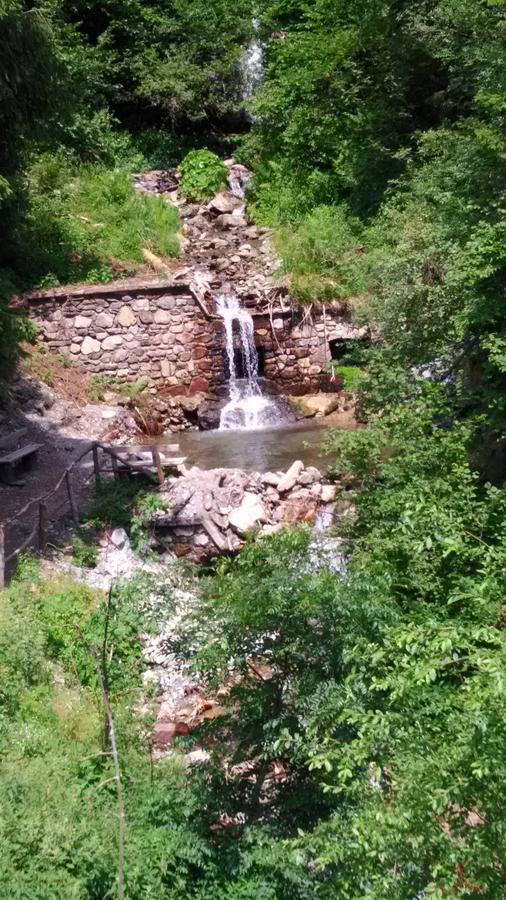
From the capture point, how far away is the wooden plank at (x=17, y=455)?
9.31 meters

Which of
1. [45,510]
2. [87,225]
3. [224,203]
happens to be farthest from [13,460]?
[224,203]

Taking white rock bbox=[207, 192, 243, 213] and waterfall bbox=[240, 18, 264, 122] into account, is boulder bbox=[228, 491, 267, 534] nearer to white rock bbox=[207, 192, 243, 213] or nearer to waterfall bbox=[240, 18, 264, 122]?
white rock bbox=[207, 192, 243, 213]

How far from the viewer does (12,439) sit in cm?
1050

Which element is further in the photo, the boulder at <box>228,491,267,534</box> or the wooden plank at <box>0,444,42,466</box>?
the wooden plank at <box>0,444,42,466</box>

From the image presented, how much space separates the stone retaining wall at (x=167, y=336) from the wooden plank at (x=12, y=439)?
3624 millimetres

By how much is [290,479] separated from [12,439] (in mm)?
→ 3861

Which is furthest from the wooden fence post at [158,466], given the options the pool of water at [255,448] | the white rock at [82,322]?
the white rock at [82,322]

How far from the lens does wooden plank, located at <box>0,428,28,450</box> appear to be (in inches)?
403

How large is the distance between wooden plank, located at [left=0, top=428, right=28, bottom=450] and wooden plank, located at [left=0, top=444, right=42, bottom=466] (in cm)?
22

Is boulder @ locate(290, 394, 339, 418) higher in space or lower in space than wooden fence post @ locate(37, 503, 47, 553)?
lower

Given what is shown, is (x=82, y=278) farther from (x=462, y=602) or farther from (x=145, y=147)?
(x=462, y=602)

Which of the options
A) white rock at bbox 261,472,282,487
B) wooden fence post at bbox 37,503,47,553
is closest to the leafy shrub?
wooden fence post at bbox 37,503,47,553

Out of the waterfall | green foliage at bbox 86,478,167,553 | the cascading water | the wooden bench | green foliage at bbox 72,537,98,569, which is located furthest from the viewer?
the waterfall

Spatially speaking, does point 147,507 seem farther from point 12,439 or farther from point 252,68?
point 252,68
